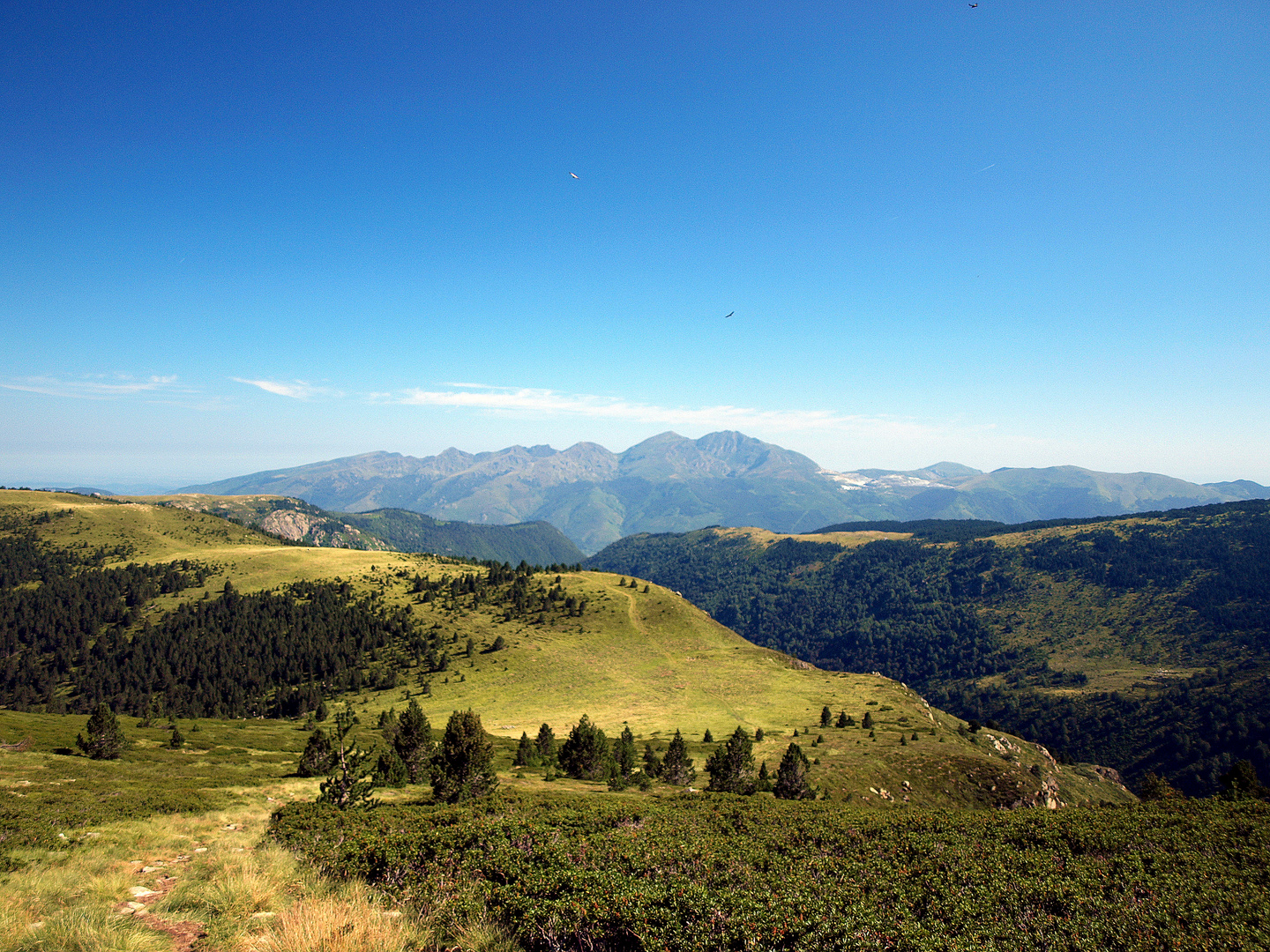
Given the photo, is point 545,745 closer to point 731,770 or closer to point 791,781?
point 731,770

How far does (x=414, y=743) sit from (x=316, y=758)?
329 inches

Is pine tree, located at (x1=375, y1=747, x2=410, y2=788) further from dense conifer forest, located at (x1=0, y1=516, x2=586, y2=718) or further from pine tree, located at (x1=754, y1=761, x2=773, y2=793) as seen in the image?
dense conifer forest, located at (x1=0, y1=516, x2=586, y2=718)

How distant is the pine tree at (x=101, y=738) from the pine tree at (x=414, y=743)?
2649 cm

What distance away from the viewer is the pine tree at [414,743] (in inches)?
1860

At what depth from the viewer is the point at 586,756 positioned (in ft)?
183

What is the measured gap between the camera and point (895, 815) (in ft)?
92.1

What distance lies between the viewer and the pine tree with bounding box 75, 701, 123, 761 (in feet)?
153

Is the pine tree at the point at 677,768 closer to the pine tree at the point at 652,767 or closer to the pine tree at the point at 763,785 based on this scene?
the pine tree at the point at 652,767

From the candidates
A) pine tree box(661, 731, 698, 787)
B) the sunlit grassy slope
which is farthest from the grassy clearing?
pine tree box(661, 731, 698, 787)

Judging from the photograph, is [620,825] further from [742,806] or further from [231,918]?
[231,918]

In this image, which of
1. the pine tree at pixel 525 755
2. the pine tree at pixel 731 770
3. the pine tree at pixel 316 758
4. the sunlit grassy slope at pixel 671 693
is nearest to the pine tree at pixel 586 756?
the pine tree at pixel 525 755

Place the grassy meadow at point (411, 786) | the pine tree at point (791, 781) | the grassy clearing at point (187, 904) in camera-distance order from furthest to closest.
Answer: the pine tree at point (791, 781) < the grassy meadow at point (411, 786) < the grassy clearing at point (187, 904)

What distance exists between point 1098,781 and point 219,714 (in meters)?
189

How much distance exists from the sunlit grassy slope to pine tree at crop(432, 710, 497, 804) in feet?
49.7
